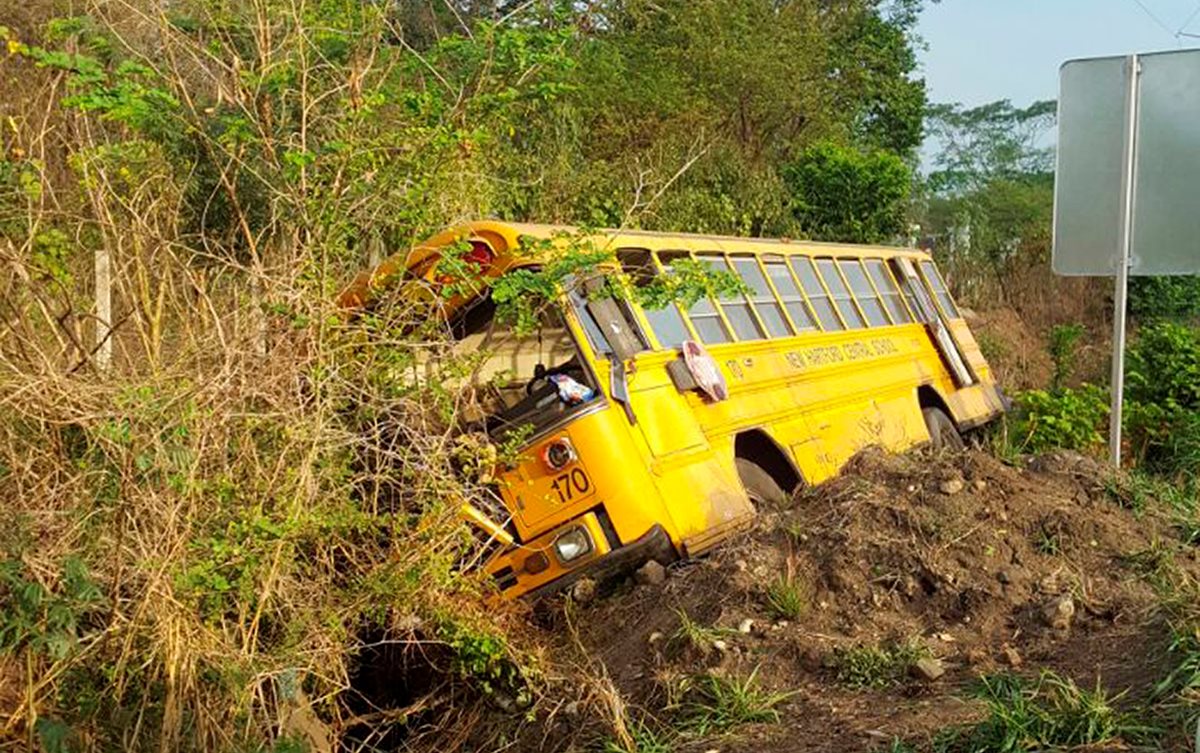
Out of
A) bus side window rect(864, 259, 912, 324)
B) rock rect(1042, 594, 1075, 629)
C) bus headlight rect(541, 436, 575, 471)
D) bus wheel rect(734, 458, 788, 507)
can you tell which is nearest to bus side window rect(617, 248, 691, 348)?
bus wheel rect(734, 458, 788, 507)

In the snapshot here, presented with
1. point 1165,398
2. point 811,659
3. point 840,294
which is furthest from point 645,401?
point 1165,398

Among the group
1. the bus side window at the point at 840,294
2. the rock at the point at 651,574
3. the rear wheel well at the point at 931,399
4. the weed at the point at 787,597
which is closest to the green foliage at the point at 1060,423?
the rear wheel well at the point at 931,399

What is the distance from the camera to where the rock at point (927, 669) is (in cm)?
530

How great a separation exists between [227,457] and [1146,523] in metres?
4.57

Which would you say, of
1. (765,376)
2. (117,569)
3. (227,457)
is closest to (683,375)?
(765,376)

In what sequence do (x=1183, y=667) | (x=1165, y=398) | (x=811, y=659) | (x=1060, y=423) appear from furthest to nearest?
1. (x=1165, y=398)
2. (x=1060, y=423)
3. (x=811, y=659)
4. (x=1183, y=667)

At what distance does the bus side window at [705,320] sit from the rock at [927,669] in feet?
10.7

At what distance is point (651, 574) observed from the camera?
6832mm

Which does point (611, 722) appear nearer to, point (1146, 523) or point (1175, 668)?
point (1175, 668)

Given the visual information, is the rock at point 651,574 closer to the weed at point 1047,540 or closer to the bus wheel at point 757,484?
the bus wheel at point 757,484

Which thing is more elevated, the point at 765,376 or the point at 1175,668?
the point at 765,376

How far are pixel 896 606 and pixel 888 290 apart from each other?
6845mm

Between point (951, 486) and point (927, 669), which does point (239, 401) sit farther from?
point (951, 486)

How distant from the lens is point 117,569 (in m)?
4.91
